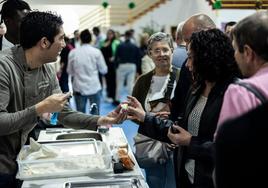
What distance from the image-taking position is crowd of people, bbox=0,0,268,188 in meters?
1.04

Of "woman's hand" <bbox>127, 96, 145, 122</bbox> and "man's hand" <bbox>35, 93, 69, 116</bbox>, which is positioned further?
"woman's hand" <bbox>127, 96, 145, 122</bbox>

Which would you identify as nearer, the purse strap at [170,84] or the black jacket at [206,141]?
the black jacket at [206,141]

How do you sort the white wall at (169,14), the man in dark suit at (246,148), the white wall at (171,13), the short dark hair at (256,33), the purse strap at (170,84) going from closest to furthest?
the man in dark suit at (246,148) < the short dark hair at (256,33) < the purse strap at (170,84) < the white wall at (171,13) < the white wall at (169,14)

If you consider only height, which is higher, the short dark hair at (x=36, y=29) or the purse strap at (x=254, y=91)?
the short dark hair at (x=36, y=29)

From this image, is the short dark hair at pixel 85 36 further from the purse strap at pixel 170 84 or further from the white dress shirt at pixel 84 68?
the purse strap at pixel 170 84

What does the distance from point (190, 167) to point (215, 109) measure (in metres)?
0.36

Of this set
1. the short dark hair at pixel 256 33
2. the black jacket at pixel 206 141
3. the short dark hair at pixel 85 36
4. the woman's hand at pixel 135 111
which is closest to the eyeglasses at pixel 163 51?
the woman's hand at pixel 135 111

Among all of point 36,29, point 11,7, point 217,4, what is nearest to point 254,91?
point 36,29

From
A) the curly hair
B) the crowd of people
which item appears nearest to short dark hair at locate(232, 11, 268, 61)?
the crowd of people

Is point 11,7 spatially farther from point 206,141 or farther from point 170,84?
point 206,141

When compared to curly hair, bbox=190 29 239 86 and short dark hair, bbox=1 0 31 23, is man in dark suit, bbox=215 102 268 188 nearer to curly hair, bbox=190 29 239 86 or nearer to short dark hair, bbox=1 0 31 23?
curly hair, bbox=190 29 239 86

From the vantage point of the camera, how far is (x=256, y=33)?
1256 mm

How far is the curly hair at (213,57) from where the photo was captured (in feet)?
6.10

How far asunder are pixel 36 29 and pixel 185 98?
92 cm
